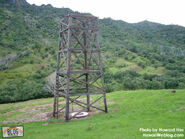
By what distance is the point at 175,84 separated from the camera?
4534 cm

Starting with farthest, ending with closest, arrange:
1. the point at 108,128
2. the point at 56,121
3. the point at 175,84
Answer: the point at 175,84, the point at 56,121, the point at 108,128

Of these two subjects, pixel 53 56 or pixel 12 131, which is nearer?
pixel 12 131

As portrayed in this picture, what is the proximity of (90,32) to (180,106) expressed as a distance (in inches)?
417

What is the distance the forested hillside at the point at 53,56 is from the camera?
45.4 meters

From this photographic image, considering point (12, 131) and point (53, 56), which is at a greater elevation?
point (53, 56)

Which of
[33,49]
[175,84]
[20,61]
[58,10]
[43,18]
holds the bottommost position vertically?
[175,84]

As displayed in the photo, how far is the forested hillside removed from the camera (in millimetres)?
45438

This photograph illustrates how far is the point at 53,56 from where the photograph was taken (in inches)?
2911

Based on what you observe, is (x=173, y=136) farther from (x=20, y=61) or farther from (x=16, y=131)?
(x=20, y=61)

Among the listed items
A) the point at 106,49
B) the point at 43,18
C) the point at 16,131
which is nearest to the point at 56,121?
the point at 16,131

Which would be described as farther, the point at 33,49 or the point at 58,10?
the point at 58,10

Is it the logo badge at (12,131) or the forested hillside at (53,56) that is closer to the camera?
the logo badge at (12,131)

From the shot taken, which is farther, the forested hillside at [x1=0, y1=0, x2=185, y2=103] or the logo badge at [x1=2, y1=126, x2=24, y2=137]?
the forested hillside at [x1=0, y1=0, x2=185, y2=103]

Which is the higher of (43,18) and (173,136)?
(43,18)
